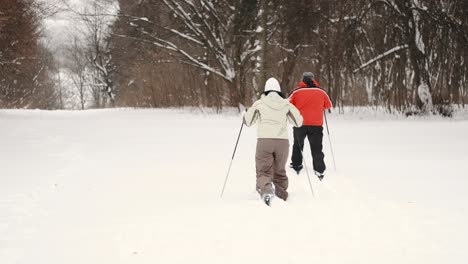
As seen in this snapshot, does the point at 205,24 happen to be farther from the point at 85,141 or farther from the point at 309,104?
the point at 309,104

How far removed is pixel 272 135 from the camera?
6.15 meters

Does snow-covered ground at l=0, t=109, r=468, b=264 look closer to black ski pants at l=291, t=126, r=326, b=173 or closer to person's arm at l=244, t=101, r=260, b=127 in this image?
black ski pants at l=291, t=126, r=326, b=173

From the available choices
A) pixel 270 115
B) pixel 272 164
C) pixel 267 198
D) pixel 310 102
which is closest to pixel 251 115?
pixel 270 115

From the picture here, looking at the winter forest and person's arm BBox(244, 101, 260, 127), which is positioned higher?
the winter forest

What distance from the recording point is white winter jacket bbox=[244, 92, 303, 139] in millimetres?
6160

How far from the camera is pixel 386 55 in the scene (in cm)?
1598

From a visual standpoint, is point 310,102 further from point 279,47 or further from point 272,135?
point 279,47

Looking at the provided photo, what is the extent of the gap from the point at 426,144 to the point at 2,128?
1187 centimetres

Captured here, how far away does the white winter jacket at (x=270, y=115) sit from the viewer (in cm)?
616

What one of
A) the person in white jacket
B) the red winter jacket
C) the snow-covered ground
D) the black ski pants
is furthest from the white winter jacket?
the red winter jacket

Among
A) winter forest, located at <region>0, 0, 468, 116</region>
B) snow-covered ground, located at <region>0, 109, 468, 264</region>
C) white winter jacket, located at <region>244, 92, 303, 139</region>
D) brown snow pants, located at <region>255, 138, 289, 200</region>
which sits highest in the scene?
winter forest, located at <region>0, 0, 468, 116</region>

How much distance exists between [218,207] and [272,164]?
92 cm

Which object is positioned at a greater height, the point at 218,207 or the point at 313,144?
the point at 313,144

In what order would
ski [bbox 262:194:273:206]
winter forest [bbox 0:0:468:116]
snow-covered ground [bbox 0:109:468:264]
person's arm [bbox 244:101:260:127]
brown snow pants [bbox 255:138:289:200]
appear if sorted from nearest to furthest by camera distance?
snow-covered ground [bbox 0:109:468:264] < ski [bbox 262:194:273:206] < brown snow pants [bbox 255:138:289:200] < person's arm [bbox 244:101:260:127] < winter forest [bbox 0:0:468:116]
